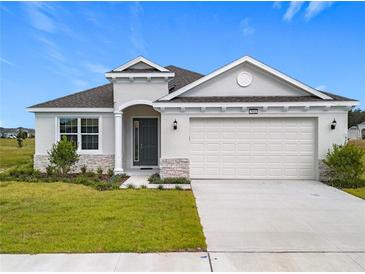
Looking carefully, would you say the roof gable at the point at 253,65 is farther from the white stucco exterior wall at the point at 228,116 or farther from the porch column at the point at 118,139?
the porch column at the point at 118,139

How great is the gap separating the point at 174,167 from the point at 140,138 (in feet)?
11.9

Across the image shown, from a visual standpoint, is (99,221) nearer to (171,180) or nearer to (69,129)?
(171,180)

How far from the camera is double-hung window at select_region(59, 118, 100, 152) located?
13.1 metres

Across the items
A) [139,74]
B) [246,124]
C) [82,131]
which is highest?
[139,74]

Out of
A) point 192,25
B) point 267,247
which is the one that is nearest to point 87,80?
point 192,25

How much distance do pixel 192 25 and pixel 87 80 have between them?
1391 cm

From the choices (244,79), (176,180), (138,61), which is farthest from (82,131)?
(244,79)

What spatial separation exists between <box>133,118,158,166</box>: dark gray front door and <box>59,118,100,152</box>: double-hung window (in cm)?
189

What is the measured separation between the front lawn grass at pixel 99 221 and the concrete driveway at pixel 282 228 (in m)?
0.50

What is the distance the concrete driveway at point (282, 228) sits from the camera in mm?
4055

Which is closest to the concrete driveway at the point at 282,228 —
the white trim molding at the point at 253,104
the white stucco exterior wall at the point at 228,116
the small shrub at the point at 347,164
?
the small shrub at the point at 347,164

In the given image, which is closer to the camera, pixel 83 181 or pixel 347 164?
pixel 347 164

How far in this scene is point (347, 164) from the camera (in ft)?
33.2

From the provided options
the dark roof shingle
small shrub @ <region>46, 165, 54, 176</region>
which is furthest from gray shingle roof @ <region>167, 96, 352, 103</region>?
small shrub @ <region>46, 165, 54, 176</region>
